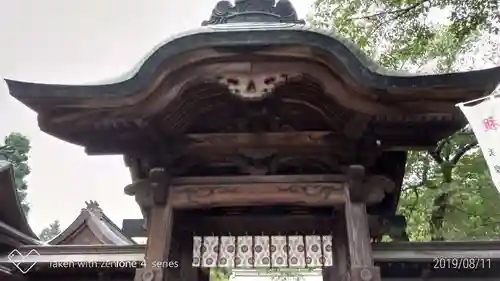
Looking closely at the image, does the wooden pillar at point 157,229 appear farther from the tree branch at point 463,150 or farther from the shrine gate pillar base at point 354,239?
the tree branch at point 463,150

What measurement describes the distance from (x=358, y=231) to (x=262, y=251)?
1313mm

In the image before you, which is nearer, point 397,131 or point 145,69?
point 145,69

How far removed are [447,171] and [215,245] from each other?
7444mm

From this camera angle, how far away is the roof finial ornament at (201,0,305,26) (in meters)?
4.75

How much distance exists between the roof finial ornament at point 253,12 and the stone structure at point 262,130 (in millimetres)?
19

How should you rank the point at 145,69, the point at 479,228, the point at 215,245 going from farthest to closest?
the point at 479,228
the point at 215,245
the point at 145,69

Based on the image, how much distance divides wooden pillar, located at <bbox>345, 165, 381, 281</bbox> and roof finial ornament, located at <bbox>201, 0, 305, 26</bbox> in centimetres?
182

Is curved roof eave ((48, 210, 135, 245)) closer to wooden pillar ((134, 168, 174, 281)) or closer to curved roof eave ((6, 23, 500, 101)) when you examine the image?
wooden pillar ((134, 168, 174, 281))

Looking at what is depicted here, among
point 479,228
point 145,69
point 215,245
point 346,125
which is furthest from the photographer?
point 479,228

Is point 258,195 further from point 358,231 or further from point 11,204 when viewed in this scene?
point 11,204

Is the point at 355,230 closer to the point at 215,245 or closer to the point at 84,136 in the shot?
the point at 215,245

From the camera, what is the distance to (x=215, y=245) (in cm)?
481

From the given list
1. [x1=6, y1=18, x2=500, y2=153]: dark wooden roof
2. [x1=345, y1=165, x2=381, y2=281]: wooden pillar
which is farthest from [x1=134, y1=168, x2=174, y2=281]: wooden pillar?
[x1=345, y1=165, x2=381, y2=281]: wooden pillar

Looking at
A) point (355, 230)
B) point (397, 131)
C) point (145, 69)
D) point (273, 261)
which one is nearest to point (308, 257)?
point (273, 261)
